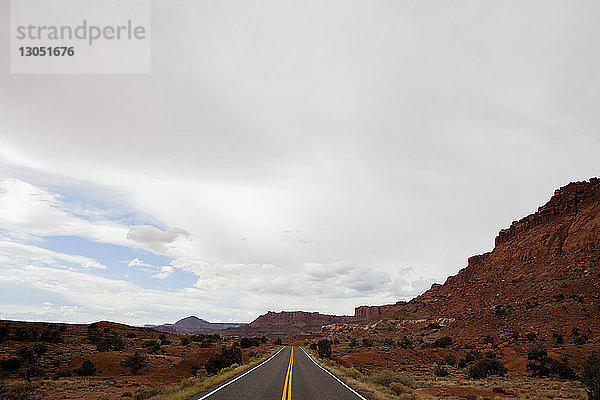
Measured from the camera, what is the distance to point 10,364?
109ft

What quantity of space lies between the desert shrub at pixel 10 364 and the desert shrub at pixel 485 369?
4009 centimetres

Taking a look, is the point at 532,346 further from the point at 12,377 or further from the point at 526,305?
the point at 12,377

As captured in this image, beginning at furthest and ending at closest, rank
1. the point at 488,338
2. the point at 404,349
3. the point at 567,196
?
the point at 567,196 → the point at 404,349 → the point at 488,338

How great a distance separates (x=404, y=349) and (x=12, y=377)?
46711 mm

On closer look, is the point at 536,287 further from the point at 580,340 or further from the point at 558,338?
the point at 580,340

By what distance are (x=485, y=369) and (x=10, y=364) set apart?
41969 millimetres

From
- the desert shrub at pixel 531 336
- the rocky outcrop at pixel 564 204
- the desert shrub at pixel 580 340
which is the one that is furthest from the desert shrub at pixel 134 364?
the rocky outcrop at pixel 564 204

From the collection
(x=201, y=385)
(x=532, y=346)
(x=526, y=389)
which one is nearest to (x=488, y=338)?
(x=532, y=346)

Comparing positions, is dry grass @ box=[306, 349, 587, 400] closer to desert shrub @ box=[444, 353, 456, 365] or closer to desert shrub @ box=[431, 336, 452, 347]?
desert shrub @ box=[444, 353, 456, 365]

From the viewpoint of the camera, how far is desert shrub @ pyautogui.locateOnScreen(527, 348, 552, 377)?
1331 inches

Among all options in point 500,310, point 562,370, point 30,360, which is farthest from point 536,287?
point 30,360

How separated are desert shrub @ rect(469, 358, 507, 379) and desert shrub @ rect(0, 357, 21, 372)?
40.1 metres

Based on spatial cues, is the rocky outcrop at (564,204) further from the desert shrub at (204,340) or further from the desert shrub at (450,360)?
the desert shrub at (204,340)

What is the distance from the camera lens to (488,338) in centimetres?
5181
